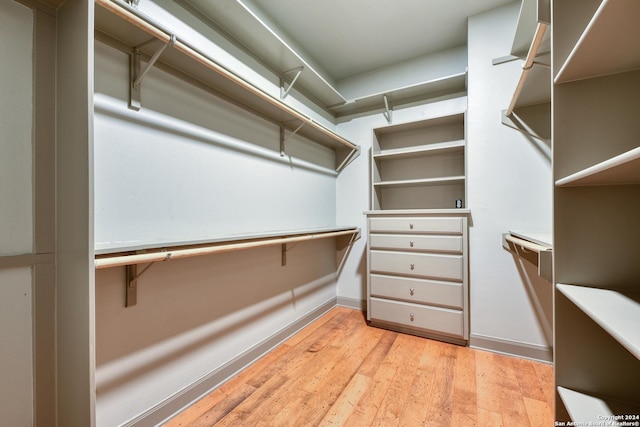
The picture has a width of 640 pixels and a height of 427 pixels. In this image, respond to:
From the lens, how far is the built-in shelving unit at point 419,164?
92.3 inches

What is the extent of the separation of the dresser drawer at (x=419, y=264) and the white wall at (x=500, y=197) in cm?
17

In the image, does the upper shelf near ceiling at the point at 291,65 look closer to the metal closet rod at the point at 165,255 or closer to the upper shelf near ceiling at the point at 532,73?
the upper shelf near ceiling at the point at 532,73

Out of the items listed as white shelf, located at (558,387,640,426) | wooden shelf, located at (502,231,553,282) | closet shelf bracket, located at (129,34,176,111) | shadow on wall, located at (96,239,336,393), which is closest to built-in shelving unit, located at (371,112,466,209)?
wooden shelf, located at (502,231,553,282)

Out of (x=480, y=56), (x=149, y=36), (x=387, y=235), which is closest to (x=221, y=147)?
(x=149, y=36)

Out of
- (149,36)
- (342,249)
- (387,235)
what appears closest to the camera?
(149,36)

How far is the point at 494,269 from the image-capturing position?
2012 mm

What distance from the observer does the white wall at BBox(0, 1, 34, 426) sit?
0.78 meters

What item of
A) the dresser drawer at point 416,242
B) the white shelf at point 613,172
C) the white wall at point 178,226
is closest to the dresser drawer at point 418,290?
the dresser drawer at point 416,242

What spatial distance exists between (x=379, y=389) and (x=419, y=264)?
101 cm

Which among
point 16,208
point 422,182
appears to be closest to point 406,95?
point 422,182

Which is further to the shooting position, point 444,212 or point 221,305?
point 444,212

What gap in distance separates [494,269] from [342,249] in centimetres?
143

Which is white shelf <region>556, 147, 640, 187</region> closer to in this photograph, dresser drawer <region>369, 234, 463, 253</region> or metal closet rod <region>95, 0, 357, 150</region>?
dresser drawer <region>369, 234, 463, 253</region>

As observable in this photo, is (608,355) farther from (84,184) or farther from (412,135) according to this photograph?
(412,135)
